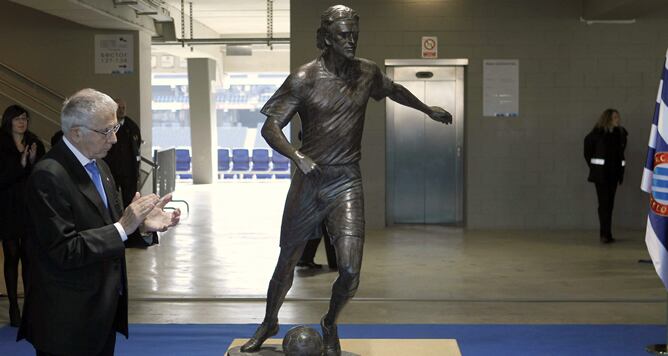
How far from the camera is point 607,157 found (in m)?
9.05

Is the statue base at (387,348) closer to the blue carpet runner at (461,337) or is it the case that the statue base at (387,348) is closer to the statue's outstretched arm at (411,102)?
the blue carpet runner at (461,337)

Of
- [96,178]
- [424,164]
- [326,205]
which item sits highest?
[96,178]

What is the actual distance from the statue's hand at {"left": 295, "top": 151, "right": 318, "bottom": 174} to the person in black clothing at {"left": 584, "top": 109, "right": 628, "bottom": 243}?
6026mm

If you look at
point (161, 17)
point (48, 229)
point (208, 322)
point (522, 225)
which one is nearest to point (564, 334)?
point (208, 322)

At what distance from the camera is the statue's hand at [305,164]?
372 centimetres

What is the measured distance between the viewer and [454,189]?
10.8 meters

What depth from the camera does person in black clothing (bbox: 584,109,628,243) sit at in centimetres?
906

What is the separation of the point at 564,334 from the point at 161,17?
8139mm

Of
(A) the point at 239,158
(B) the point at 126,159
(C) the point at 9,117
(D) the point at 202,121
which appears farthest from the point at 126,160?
(A) the point at 239,158

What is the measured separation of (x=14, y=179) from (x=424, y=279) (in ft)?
11.2

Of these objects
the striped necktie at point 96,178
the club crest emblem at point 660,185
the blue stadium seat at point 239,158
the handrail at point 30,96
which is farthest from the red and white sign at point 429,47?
the blue stadium seat at point 239,158

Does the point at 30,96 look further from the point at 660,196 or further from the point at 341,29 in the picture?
the point at 660,196

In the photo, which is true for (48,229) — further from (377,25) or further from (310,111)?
(377,25)

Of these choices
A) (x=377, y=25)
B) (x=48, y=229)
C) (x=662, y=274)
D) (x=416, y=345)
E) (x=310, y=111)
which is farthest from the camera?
(x=377, y=25)
